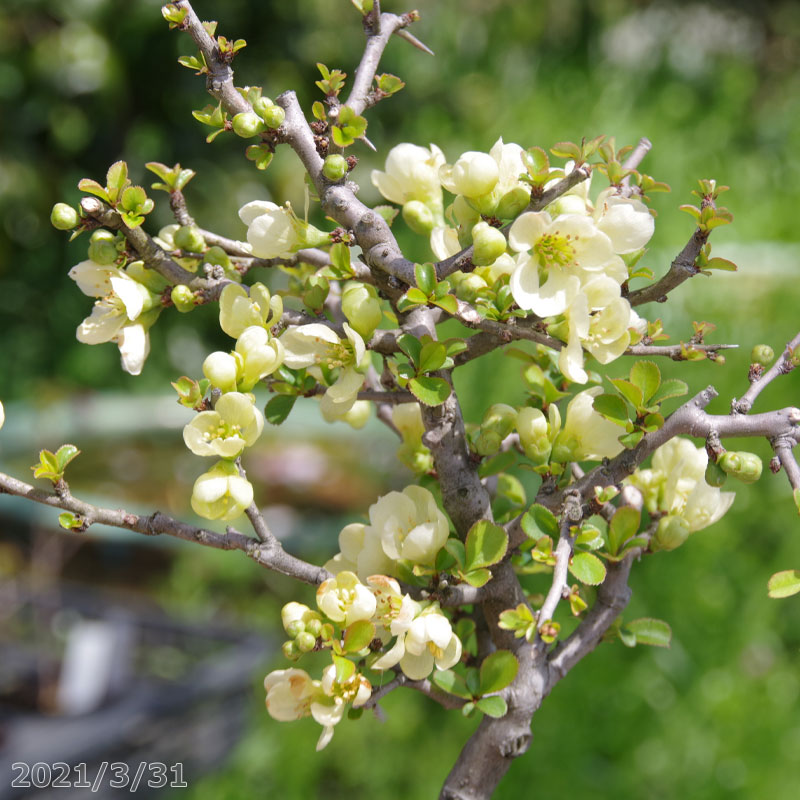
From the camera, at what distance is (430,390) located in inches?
14.9

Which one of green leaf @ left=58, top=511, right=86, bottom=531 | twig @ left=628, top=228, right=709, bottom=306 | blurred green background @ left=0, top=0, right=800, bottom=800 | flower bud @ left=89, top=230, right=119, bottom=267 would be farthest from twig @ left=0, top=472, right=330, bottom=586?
blurred green background @ left=0, top=0, right=800, bottom=800

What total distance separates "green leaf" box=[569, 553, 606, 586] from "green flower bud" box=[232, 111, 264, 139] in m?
0.24

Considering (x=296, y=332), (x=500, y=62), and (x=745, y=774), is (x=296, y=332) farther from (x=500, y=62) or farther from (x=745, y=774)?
(x=500, y=62)

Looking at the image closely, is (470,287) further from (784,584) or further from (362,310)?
(784,584)

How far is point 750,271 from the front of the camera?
5.65 feet

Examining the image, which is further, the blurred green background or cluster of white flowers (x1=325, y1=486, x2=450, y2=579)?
the blurred green background

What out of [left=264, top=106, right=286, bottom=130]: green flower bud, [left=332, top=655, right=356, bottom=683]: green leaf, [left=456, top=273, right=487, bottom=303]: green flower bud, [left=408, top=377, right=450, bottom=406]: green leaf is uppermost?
[left=264, top=106, right=286, bottom=130]: green flower bud

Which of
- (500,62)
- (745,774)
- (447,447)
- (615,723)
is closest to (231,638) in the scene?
(615,723)

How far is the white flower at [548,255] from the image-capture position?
36 cm

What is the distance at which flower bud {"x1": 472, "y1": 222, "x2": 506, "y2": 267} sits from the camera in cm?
37

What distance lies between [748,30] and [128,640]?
3469mm

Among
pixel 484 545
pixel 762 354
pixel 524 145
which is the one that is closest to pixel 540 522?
pixel 484 545
